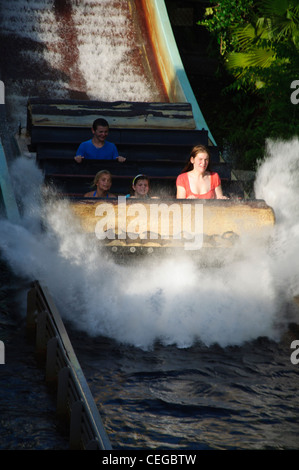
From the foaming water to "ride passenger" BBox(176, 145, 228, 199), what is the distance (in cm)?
87

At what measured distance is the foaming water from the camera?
6.38m

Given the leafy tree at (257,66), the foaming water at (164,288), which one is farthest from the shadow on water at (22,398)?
the leafy tree at (257,66)

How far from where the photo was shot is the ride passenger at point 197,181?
7.45 metres

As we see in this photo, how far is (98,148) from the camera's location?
8.72 metres

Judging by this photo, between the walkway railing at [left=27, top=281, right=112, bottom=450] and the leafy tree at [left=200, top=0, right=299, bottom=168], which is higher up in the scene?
the leafy tree at [left=200, top=0, right=299, bottom=168]

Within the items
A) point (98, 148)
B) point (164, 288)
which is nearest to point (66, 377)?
point (164, 288)

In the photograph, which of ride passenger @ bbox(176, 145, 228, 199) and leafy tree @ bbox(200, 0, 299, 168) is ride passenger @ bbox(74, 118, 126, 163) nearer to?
ride passenger @ bbox(176, 145, 228, 199)

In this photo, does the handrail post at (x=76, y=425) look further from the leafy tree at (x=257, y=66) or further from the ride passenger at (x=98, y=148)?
the leafy tree at (x=257, y=66)

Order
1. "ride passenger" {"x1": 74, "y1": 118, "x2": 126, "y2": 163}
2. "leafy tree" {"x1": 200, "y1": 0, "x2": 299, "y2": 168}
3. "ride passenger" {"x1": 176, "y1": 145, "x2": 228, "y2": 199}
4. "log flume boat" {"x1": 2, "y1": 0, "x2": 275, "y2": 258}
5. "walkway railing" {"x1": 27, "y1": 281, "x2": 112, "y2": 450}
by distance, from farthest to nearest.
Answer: "leafy tree" {"x1": 200, "y1": 0, "x2": 299, "y2": 168} → "ride passenger" {"x1": 74, "y1": 118, "x2": 126, "y2": 163} → "ride passenger" {"x1": 176, "y1": 145, "x2": 228, "y2": 199} → "log flume boat" {"x1": 2, "y1": 0, "x2": 275, "y2": 258} → "walkway railing" {"x1": 27, "y1": 281, "x2": 112, "y2": 450}

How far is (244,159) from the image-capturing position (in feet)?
39.8

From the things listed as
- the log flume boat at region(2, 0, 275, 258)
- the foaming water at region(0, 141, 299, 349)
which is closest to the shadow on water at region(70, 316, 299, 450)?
the foaming water at region(0, 141, 299, 349)

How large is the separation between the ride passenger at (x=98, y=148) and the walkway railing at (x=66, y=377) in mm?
2621

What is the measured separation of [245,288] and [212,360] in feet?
3.21

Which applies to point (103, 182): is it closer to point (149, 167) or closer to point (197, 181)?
point (197, 181)
